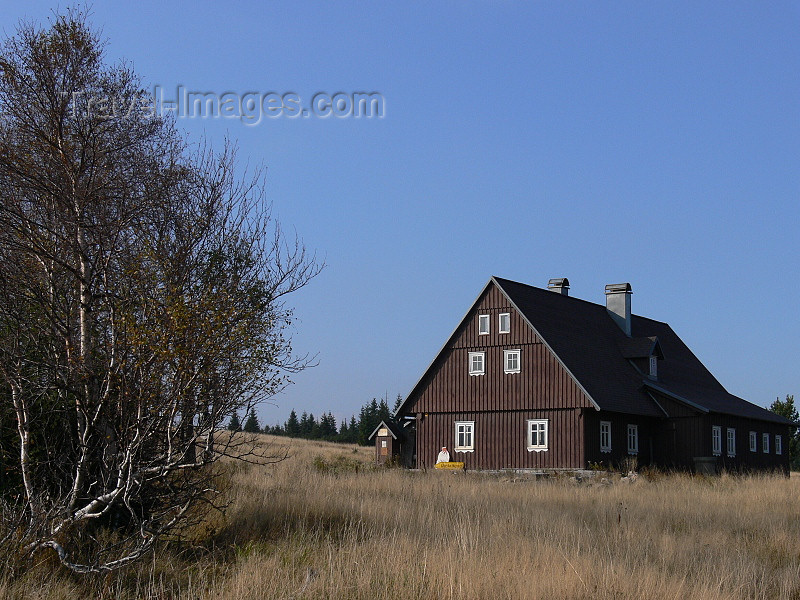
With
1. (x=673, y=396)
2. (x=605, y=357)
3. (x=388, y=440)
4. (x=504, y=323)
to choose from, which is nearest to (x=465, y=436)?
(x=504, y=323)

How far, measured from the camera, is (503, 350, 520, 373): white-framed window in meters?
34.7

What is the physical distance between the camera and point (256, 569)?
992 cm

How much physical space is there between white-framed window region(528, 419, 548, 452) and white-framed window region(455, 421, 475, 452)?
8.01 ft

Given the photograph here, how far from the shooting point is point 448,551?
33.6ft

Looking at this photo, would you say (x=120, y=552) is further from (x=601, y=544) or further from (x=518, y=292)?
(x=518, y=292)

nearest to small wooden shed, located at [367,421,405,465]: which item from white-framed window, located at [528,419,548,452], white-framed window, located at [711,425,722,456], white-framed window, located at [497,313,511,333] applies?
white-framed window, located at [497,313,511,333]

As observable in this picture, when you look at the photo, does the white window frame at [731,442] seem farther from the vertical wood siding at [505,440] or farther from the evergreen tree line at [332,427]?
the evergreen tree line at [332,427]

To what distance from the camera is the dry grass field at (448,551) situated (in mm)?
9117

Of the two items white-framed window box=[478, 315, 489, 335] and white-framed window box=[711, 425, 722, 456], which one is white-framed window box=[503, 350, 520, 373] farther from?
white-framed window box=[711, 425, 722, 456]

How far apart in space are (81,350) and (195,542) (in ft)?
9.86

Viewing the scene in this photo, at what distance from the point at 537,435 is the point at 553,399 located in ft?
5.11

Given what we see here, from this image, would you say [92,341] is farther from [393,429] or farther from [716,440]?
[393,429]

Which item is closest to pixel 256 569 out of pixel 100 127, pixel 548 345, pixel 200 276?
pixel 200 276

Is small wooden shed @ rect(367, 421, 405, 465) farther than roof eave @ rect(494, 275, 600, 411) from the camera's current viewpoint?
Yes
